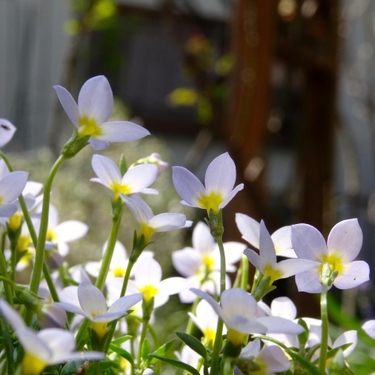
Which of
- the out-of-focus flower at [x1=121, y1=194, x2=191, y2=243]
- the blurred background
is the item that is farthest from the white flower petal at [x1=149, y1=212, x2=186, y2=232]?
the blurred background

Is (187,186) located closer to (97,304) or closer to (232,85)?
(97,304)

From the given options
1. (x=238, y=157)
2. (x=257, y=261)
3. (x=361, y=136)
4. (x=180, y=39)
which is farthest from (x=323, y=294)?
(x=361, y=136)

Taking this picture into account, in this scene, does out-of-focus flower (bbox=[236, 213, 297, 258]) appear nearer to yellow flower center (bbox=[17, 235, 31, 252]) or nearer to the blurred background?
yellow flower center (bbox=[17, 235, 31, 252])

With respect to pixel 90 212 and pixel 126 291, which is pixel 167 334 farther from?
pixel 90 212

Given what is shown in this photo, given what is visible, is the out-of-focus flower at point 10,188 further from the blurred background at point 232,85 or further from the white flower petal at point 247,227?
the blurred background at point 232,85

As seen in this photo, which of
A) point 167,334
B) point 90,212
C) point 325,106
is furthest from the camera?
point 90,212

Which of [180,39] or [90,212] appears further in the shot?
[90,212]

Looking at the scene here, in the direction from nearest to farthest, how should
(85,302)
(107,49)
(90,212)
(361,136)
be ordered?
(85,302) → (90,212) → (107,49) → (361,136)
